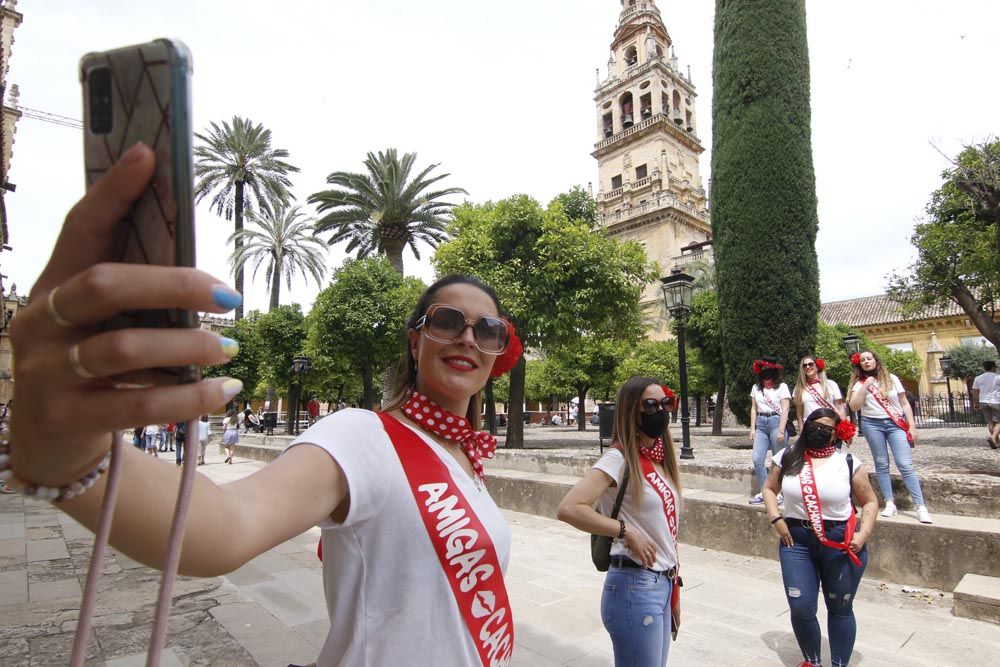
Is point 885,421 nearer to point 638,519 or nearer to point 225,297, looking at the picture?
point 638,519

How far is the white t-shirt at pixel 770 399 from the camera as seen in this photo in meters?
7.62

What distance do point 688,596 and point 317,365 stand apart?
22842 millimetres

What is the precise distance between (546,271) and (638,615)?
13513 millimetres

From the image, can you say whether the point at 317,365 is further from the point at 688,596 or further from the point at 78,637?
the point at 78,637

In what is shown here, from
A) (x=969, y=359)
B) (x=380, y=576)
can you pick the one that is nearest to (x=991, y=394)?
(x=380, y=576)

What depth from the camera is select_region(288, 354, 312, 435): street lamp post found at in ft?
69.8

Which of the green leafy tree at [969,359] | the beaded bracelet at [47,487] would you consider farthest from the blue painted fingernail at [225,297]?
the green leafy tree at [969,359]

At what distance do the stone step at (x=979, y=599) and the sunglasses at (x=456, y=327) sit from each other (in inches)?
Result: 213

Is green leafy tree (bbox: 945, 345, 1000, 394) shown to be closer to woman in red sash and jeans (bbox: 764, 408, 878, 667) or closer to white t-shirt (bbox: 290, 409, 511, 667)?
woman in red sash and jeans (bbox: 764, 408, 878, 667)

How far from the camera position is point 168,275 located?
570 mm

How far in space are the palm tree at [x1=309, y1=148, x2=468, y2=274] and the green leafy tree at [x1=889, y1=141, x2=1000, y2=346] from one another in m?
18.4

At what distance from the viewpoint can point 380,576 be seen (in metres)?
1.29

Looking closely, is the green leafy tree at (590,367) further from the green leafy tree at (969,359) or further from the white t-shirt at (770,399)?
the green leafy tree at (969,359)

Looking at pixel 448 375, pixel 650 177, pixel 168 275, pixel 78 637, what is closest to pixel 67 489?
pixel 78 637
